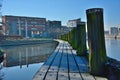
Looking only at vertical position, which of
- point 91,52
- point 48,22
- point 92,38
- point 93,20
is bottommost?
point 91,52

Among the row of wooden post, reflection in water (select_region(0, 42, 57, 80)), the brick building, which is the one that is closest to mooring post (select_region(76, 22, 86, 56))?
reflection in water (select_region(0, 42, 57, 80))

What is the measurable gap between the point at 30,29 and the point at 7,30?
53.6 ft

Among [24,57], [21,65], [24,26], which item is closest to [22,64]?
[21,65]

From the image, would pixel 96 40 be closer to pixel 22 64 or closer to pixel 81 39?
pixel 81 39

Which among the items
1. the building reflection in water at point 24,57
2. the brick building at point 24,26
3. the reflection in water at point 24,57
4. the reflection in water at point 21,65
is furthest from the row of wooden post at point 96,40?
the brick building at point 24,26

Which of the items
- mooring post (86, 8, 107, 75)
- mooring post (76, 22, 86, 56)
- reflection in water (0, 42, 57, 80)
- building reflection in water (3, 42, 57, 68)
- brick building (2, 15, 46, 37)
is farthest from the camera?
brick building (2, 15, 46, 37)

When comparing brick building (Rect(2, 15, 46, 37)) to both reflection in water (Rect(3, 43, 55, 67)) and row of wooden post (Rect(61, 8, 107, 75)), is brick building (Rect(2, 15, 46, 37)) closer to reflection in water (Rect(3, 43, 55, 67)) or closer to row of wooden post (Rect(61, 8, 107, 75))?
reflection in water (Rect(3, 43, 55, 67))

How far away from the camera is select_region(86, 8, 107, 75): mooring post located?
15.1 feet

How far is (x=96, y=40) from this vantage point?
15.2 ft

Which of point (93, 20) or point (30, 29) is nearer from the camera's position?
point (93, 20)

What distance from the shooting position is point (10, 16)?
90812mm

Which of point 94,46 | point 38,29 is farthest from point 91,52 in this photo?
point 38,29

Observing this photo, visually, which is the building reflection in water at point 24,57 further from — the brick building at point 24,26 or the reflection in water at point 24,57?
the brick building at point 24,26

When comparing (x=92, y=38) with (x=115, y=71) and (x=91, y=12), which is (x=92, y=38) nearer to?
(x=91, y=12)
